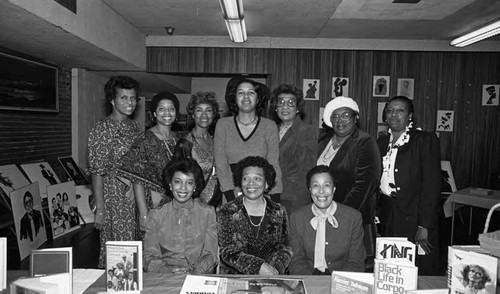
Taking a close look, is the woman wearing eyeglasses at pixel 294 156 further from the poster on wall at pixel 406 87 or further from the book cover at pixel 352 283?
the poster on wall at pixel 406 87

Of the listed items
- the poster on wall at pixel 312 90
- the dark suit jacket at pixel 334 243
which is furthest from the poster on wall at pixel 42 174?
the poster on wall at pixel 312 90

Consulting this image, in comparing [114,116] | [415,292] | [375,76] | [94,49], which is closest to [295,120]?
[114,116]

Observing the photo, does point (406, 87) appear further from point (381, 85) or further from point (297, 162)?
point (297, 162)

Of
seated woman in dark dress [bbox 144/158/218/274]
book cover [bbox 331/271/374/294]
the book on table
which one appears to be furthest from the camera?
seated woman in dark dress [bbox 144/158/218/274]

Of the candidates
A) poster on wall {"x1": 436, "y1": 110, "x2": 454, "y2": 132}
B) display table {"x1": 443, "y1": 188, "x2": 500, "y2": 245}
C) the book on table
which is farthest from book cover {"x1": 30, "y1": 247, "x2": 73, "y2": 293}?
poster on wall {"x1": 436, "y1": 110, "x2": 454, "y2": 132}

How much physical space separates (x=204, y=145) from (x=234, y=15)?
1548 mm

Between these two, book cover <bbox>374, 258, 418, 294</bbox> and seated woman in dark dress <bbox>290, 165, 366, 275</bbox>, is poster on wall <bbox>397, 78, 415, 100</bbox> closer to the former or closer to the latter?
seated woman in dark dress <bbox>290, 165, 366, 275</bbox>

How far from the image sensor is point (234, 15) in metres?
4.01

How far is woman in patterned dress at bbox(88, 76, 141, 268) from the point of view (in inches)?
115

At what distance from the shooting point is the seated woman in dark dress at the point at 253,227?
2459 millimetres

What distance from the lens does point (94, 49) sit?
4379mm

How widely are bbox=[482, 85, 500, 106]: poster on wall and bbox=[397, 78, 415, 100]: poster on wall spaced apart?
1134 mm

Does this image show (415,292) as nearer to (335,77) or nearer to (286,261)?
(286,261)

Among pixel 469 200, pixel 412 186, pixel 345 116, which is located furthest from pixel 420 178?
pixel 469 200
